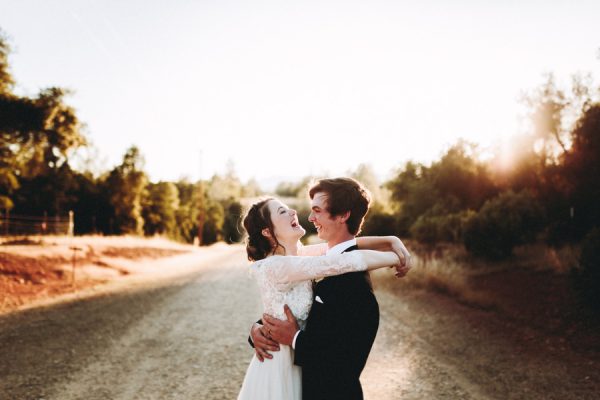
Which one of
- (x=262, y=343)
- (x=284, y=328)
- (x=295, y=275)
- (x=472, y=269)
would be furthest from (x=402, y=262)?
(x=472, y=269)

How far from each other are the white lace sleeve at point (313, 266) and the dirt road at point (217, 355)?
384 cm

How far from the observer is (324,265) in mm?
2324

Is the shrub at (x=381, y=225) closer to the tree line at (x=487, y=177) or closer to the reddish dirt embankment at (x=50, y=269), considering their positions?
the tree line at (x=487, y=177)

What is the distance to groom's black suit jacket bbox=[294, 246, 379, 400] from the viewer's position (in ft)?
7.23

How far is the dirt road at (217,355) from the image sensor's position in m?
5.80

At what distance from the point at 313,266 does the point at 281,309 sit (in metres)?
0.41

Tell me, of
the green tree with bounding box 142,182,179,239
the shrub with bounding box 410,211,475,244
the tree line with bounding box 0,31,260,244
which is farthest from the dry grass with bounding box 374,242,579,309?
the green tree with bounding box 142,182,179,239

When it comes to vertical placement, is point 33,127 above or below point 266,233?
above

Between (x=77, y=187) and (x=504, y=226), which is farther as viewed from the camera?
(x=77, y=187)

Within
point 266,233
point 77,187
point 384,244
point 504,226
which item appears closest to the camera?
point 266,233

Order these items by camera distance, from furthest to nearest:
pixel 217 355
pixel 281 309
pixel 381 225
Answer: pixel 381 225
pixel 217 355
pixel 281 309

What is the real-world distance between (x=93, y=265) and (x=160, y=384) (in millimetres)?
13269

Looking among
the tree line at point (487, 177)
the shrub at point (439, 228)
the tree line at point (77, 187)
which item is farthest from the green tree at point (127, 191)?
the shrub at point (439, 228)

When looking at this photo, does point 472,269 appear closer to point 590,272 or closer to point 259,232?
point 590,272
